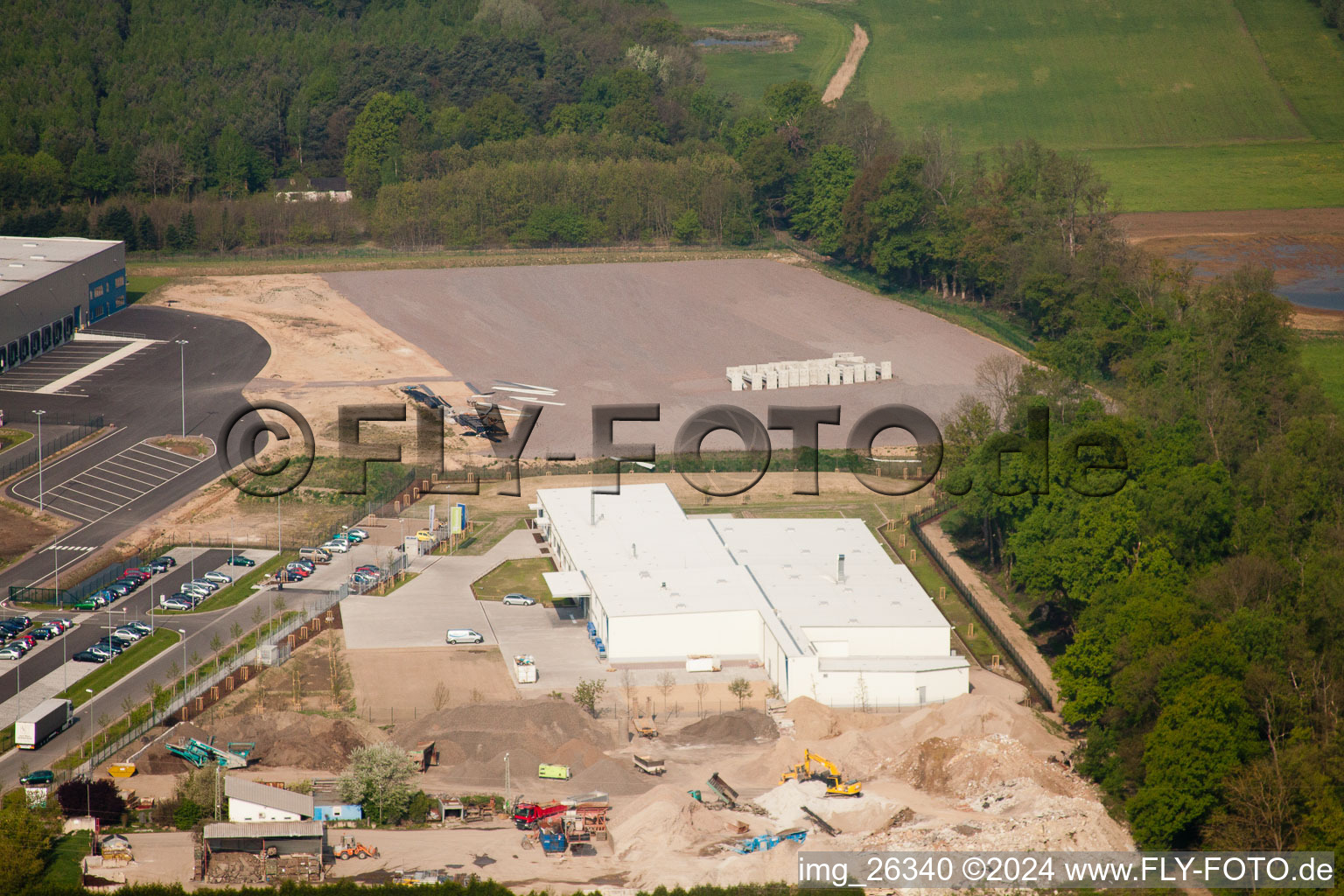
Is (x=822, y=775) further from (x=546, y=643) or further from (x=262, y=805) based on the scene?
(x=262, y=805)

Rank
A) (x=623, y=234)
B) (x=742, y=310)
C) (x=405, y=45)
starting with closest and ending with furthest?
(x=742, y=310)
(x=623, y=234)
(x=405, y=45)

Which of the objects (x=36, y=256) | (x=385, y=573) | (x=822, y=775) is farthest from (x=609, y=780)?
(x=36, y=256)

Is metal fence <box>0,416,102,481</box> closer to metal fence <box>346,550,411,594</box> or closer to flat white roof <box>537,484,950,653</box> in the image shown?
metal fence <box>346,550,411,594</box>

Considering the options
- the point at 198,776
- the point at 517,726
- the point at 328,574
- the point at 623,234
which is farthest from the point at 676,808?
the point at 623,234

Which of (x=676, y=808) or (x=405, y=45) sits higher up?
(x=405, y=45)

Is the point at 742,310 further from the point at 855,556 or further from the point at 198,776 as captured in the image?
the point at 198,776

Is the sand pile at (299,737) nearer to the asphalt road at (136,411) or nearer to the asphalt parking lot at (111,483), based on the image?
the asphalt road at (136,411)

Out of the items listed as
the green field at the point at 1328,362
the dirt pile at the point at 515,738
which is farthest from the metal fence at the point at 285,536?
the green field at the point at 1328,362

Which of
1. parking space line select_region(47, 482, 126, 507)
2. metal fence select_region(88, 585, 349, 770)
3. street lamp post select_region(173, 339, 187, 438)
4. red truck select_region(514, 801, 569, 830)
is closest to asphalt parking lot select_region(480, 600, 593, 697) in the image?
metal fence select_region(88, 585, 349, 770)
